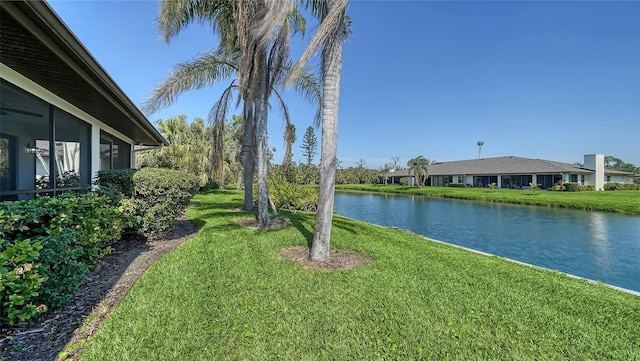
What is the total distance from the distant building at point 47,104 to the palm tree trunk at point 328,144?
3.34 m

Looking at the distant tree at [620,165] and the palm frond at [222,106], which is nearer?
the palm frond at [222,106]

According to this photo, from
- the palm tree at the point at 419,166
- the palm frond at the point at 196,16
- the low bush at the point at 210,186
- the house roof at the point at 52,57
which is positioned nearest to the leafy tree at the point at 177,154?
the low bush at the point at 210,186

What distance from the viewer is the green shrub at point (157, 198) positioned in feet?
17.7

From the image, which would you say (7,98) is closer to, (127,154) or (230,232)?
(230,232)

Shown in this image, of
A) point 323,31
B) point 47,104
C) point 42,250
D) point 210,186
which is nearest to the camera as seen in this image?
point 42,250

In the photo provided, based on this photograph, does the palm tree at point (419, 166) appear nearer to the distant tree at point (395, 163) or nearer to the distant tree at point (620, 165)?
the distant tree at point (395, 163)

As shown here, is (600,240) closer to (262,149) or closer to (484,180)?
(262,149)

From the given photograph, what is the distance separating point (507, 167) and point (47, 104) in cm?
4793

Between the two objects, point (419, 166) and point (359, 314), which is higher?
point (419, 166)

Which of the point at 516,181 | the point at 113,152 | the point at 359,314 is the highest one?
the point at 113,152

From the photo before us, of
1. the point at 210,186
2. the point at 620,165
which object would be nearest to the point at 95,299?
the point at 210,186

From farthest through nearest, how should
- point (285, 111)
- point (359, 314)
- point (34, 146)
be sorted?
point (285, 111), point (34, 146), point (359, 314)

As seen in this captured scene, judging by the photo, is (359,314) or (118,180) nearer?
(359,314)

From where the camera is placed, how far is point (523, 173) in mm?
37312
